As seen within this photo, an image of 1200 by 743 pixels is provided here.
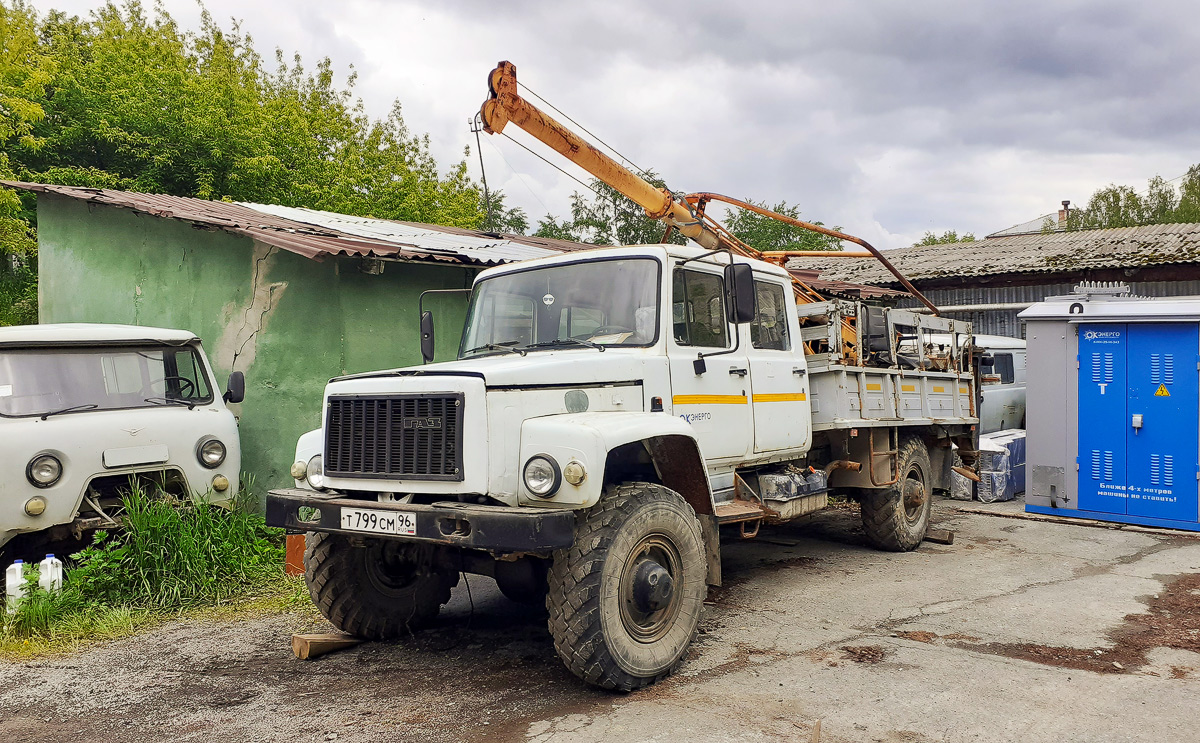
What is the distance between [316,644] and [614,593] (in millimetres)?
2023

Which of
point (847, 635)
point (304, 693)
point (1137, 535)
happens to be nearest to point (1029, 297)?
point (1137, 535)

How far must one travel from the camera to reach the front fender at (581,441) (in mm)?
4289

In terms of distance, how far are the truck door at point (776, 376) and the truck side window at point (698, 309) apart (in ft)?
1.17

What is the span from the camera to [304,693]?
466 cm

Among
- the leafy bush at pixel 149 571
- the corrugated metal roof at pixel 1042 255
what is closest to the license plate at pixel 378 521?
the leafy bush at pixel 149 571

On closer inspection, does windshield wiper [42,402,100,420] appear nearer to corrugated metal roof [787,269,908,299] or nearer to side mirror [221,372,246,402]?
side mirror [221,372,246,402]

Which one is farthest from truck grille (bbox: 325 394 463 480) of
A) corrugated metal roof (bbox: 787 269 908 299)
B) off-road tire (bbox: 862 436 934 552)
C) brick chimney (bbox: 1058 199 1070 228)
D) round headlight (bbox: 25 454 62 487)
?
brick chimney (bbox: 1058 199 1070 228)

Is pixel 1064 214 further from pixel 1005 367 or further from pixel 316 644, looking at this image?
pixel 316 644

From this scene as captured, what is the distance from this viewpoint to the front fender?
4.29 metres

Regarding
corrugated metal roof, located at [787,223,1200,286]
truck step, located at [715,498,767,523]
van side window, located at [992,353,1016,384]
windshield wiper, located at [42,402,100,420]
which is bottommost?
truck step, located at [715,498,767,523]

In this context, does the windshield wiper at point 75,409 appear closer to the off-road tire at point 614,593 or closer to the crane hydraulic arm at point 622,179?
the crane hydraulic arm at point 622,179

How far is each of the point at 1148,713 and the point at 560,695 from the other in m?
2.82

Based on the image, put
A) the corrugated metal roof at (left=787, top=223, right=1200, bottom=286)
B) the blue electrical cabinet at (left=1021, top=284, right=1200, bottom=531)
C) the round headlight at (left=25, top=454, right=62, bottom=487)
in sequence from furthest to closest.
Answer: the corrugated metal roof at (left=787, top=223, right=1200, bottom=286)
the blue electrical cabinet at (left=1021, top=284, right=1200, bottom=531)
the round headlight at (left=25, top=454, right=62, bottom=487)

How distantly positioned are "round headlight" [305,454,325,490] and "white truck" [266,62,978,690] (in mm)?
17
